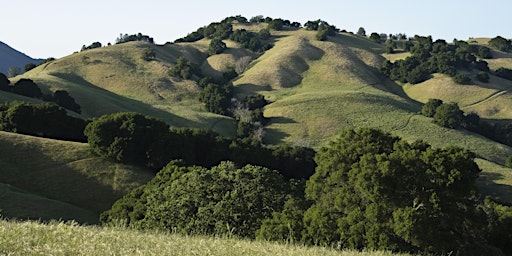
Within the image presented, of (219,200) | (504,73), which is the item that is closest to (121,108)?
(219,200)

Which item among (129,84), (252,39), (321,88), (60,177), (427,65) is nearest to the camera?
(60,177)

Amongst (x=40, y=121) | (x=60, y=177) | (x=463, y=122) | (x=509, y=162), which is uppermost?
(x=40, y=121)

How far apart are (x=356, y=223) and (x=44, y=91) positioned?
82996mm

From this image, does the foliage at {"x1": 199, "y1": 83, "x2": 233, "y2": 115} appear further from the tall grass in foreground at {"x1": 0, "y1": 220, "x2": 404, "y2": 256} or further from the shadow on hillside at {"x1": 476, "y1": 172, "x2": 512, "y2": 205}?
the tall grass in foreground at {"x1": 0, "y1": 220, "x2": 404, "y2": 256}

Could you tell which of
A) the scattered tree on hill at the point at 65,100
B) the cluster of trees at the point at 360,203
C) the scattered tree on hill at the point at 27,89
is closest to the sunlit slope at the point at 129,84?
the scattered tree on hill at the point at 65,100

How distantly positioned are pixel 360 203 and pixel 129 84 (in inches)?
4089

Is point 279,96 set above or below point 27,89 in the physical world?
below

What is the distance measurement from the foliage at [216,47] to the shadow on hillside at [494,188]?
103m

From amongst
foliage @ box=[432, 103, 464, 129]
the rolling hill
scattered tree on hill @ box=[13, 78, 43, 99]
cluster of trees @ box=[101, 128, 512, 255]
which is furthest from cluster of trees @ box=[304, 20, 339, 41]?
cluster of trees @ box=[101, 128, 512, 255]

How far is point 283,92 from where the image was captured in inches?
5212

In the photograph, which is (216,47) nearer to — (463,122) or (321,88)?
(321,88)

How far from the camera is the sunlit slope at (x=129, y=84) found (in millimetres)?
103312

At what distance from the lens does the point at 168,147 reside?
63.7 meters

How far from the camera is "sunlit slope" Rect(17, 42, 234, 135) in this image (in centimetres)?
10331
